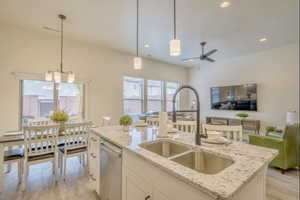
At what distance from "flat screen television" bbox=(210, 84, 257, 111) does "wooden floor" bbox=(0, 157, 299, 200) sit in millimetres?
2944

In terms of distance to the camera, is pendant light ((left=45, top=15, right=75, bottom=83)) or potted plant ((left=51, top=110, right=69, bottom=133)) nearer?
potted plant ((left=51, top=110, right=69, bottom=133))

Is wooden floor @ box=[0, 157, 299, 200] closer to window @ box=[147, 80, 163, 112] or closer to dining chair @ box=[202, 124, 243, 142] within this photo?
dining chair @ box=[202, 124, 243, 142]

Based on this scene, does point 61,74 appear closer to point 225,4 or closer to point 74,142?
point 74,142

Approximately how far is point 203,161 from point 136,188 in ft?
2.04

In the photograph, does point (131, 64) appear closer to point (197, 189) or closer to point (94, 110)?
point (94, 110)

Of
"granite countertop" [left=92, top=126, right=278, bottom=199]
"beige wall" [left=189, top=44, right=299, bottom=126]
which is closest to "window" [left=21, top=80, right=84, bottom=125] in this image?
"granite countertop" [left=92, top=126, right=278, bottom=199]

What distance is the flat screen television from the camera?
17.3 feet

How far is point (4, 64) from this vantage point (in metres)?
3.44

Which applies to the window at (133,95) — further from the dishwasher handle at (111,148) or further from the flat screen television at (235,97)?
the dishwasher handle at (111,148)

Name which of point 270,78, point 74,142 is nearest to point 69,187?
point 74,142

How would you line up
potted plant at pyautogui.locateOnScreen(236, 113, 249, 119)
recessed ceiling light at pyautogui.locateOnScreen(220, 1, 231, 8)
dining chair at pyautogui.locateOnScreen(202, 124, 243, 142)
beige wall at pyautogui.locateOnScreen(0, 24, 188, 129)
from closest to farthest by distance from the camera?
dining chair at pyautogui.locateOnScreen(202, 124, 243, 142) → recessed ceiling light at pyautogui.locateOnScreen(220, 1, 231, 8) → beige wall at pyautogui.locateOnScreen(0, 24, 188, 129) → potted plant at pyautogui.locateOnScreen(236, 113, 249, 119)

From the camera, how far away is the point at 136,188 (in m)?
1.20

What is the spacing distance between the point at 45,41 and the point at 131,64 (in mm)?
2684

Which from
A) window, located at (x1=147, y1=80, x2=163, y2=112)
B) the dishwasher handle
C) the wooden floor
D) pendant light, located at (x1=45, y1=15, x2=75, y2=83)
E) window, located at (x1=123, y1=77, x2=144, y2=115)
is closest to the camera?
the dishwasher handle
